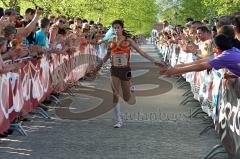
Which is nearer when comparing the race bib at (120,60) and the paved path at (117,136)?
the paved path at (117,136)

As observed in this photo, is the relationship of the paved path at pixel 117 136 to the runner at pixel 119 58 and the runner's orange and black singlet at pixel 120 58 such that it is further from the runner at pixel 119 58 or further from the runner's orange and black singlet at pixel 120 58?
the runner's orange and black singlet at pixel 120 58

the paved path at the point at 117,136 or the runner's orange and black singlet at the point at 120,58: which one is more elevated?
the runner's orange and black singlet at the point at 120,58

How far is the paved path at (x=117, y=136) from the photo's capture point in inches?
318

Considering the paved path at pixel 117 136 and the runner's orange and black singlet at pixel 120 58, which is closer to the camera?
the paved path at pixel 117 136

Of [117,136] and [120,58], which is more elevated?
[120,58]

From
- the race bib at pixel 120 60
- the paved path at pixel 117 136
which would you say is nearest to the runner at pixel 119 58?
the race bib at pixel 120 60

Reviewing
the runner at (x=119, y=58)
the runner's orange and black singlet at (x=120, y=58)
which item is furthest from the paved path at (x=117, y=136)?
the runner's orange and black singlet at (x=120, y=58)

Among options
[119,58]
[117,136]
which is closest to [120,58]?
[119,58]

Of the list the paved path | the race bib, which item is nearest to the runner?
the race bib

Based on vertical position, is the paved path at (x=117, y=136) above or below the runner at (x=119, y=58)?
below

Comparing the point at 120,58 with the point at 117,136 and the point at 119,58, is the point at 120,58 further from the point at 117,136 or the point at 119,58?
the point at 117,136

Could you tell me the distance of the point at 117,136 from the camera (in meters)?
9.46

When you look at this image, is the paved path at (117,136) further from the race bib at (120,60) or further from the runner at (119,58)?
the race bib at (120,60)

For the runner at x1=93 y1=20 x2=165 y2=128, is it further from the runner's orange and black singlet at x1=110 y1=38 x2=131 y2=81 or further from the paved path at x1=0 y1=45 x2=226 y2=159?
the paved path at x1=0 y1=45 x2=226 y2=159
